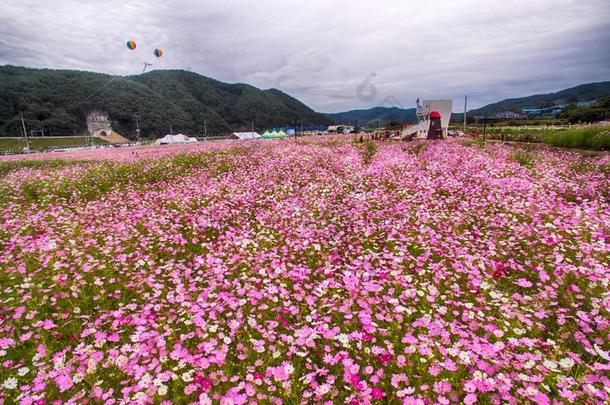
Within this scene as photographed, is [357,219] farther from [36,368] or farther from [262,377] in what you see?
[36,368]

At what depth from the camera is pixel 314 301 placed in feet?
13.9

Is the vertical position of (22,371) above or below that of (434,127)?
below

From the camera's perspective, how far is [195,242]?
21.1 ft

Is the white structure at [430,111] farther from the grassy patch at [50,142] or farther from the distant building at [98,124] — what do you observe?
the distant building at [98,124]

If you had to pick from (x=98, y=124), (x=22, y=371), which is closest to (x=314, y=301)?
(x=22, y=371)

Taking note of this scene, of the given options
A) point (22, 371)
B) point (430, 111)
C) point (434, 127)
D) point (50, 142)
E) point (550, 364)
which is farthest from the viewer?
point (50, 142)

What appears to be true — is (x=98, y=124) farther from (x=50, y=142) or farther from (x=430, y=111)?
(x=430, y=111)

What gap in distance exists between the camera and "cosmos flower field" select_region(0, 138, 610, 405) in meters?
2.90

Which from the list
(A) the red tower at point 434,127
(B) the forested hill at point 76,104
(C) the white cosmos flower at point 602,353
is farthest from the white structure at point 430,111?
(B) the forested hill at point 76,104

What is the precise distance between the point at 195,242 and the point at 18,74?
18428 cm

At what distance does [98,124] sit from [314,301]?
155 meters

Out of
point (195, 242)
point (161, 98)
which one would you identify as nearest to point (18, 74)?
point (161, 98)

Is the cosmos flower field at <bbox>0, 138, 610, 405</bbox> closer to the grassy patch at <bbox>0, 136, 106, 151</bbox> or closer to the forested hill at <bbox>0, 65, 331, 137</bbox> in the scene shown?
the grassy patch at <bbox>0, 136, 106, 151</bbox>

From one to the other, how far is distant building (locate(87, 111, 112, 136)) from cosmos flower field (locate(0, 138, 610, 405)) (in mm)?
144210
